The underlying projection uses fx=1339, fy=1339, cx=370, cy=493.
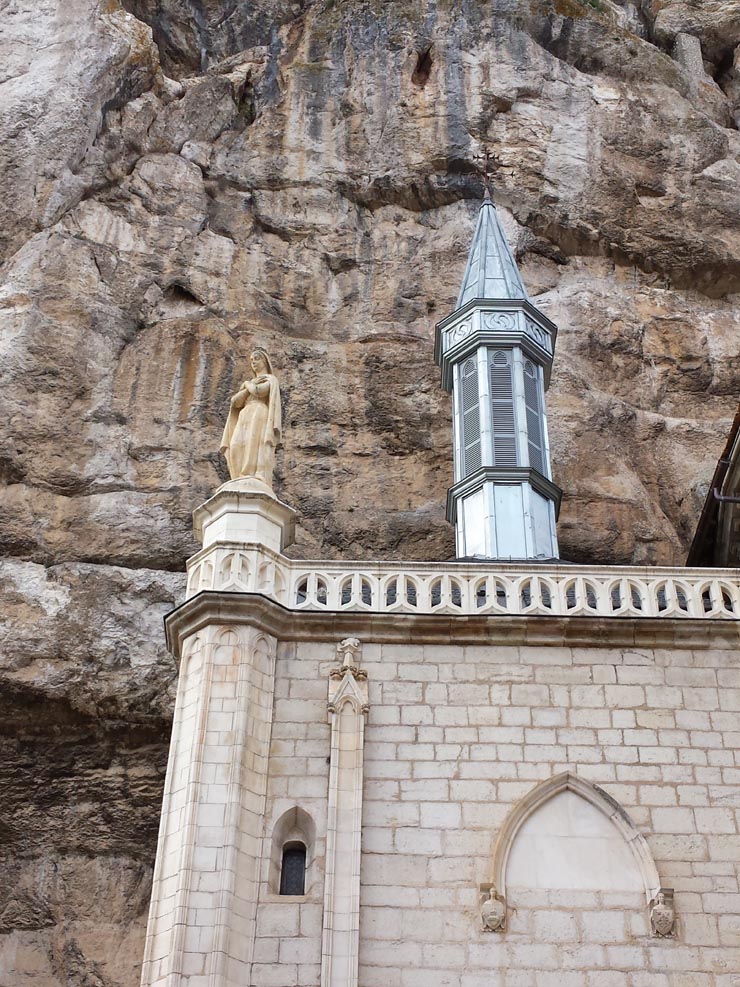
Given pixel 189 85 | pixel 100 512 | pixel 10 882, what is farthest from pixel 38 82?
pixel 10 882

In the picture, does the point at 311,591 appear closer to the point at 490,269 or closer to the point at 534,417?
the point at 534,417

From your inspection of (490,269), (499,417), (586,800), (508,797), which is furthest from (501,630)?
(490,269)

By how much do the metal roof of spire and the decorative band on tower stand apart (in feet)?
0.08

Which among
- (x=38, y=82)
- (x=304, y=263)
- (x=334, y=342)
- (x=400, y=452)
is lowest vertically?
(x=400, y=452)

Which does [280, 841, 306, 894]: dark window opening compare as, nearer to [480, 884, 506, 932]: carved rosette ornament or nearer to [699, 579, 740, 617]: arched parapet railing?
[480, 884, 506, 932]: carved rosette ornament

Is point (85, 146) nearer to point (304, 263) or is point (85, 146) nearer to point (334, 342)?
point (304, 263)

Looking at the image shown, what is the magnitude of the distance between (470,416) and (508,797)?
754cm

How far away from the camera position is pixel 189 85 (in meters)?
26.2

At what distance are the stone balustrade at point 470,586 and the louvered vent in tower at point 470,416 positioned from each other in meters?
4.67

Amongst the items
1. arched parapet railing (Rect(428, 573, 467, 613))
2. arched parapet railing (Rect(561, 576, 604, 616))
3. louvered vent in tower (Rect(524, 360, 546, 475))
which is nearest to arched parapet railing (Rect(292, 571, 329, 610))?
arched parapet railing (Rect(428, 573, 467, 613))

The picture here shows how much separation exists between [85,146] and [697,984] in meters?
18.1

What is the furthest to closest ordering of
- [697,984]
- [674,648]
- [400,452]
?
1. [400,452]
2. [674,648]
3. [697,984]

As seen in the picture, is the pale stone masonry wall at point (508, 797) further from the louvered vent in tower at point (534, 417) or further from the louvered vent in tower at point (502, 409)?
the louvered vent in tower at point (534, 417)

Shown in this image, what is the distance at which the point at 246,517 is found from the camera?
1288 cm
